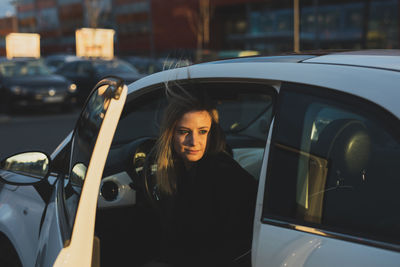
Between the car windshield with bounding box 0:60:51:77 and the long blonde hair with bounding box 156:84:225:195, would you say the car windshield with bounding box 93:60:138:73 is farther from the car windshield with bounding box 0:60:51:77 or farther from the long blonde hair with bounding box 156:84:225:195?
the long blonde hair with bounding box 156:84:225:195

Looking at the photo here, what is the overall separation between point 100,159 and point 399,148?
87 centimetres

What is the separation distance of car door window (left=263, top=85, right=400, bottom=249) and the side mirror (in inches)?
46.9

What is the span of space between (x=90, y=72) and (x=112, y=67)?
72 centimetres

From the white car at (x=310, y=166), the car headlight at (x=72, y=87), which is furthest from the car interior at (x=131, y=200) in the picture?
the car headlight at (x=72, y=87)

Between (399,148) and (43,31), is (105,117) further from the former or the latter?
(43,31)

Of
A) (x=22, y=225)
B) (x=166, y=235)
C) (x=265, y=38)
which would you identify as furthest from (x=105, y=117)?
(x=265, y=38)

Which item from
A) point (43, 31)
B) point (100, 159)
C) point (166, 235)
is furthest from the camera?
point (43, 31)

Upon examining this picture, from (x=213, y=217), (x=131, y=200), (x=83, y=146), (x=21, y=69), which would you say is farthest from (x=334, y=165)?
(x=21, y=69)

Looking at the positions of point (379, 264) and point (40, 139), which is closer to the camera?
point (379, 264)

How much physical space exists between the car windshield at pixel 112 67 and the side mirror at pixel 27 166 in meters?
12.3

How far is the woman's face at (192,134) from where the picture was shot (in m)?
2.03

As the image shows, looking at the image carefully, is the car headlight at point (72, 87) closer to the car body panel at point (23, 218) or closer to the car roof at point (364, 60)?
the car body panel at point (23, 218)

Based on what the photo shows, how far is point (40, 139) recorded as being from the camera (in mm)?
9469

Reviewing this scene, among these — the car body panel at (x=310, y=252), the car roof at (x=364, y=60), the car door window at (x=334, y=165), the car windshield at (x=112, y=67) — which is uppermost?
the car windshield at (x=112, y=67)
